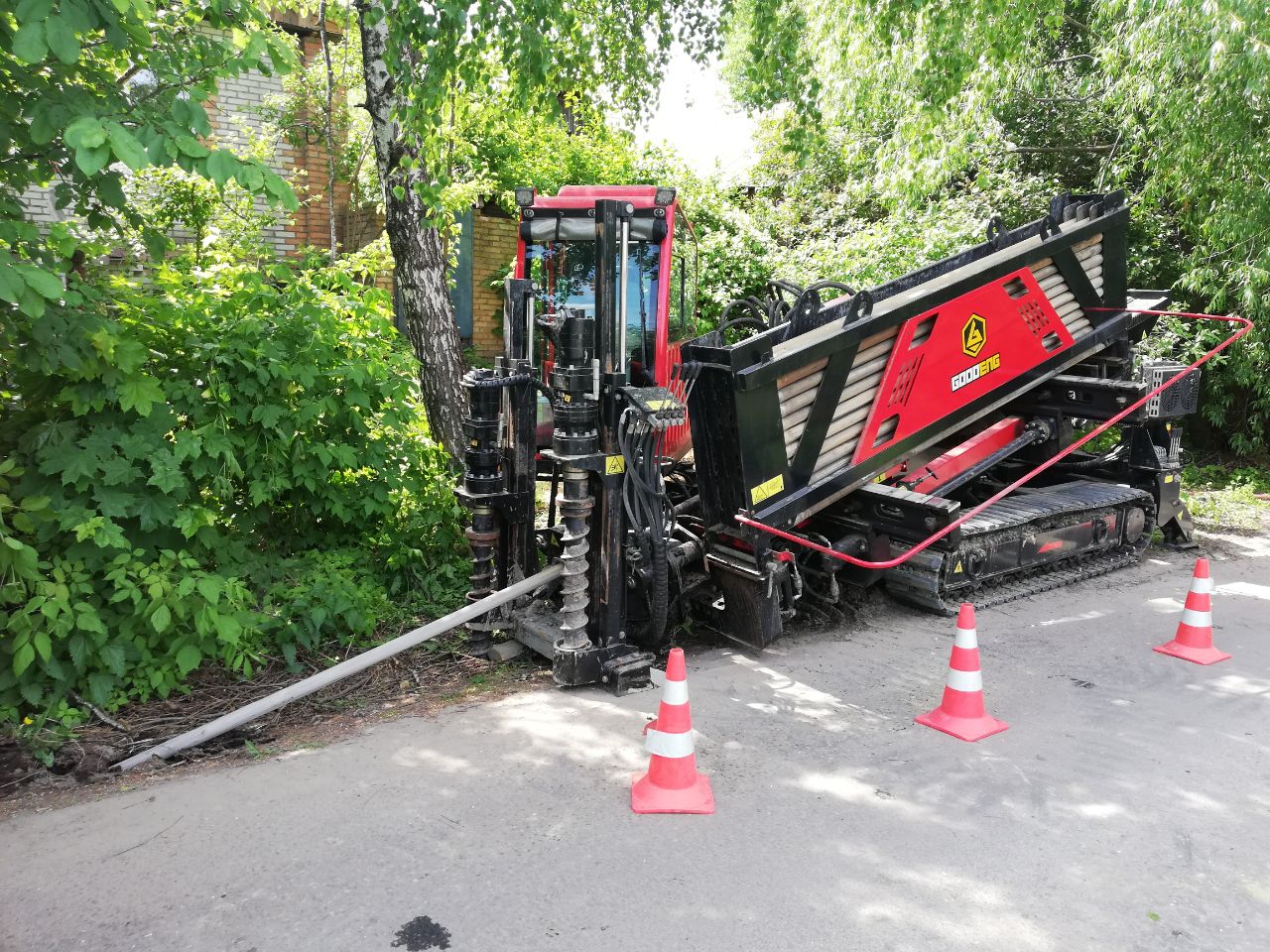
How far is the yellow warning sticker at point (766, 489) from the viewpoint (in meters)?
5.55

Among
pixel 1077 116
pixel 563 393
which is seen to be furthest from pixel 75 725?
pixel 1077 116

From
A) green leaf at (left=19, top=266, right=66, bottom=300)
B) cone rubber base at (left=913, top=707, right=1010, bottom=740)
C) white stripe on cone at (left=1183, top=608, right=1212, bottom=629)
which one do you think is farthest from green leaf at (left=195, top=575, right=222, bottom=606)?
white stripe on cone at (left=1183, top=608, right=1212, bottom=629)

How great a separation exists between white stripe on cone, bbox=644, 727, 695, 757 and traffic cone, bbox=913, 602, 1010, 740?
148 cm

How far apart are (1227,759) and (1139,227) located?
31.0ft

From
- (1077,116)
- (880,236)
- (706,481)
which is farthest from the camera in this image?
(1077,116)

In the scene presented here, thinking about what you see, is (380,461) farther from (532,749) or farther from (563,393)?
(532,749)

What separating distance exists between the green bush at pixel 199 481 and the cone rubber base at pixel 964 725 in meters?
A: 3.17

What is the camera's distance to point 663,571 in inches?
208

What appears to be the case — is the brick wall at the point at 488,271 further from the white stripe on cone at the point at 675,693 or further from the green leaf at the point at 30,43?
the green leaf at the point at 30,43

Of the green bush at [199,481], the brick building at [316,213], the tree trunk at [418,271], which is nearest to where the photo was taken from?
the green bush at [199,481]

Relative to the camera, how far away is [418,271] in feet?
23.8

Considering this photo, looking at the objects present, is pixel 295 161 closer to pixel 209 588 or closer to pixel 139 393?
pixel 139 393

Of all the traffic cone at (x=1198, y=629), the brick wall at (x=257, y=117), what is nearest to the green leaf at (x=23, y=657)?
the traffic cone at (x=1198, y=629)

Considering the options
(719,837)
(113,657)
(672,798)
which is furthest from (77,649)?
(719,837)
